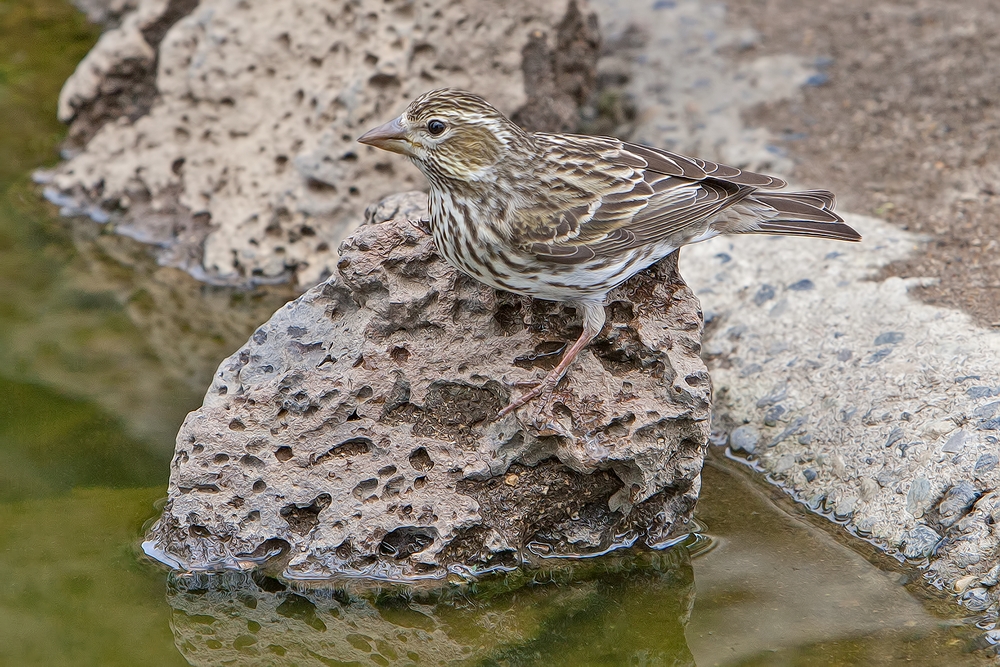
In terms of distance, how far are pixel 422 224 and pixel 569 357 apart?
2.90ft

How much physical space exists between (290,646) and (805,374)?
291 cm

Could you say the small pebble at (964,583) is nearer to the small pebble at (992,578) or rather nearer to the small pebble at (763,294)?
the small pebble at (992,578)

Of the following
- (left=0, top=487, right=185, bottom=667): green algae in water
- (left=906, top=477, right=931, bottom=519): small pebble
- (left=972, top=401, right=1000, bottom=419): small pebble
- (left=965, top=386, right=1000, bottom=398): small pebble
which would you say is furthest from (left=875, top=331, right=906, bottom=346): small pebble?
(left=0, top=487, right=185, bottom=667): green algae in water

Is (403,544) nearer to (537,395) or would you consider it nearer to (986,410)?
(537,395)

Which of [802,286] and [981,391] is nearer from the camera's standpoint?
[981,391]

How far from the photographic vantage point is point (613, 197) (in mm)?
4879

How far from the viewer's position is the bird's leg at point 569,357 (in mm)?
4582

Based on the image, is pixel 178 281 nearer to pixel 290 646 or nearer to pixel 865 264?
pixel 290 646

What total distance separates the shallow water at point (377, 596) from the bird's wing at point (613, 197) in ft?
4.59

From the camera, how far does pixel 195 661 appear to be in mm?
4344

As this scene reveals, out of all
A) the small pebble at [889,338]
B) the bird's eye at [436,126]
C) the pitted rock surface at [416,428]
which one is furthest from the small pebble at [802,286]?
the bird's eye at [436,126]

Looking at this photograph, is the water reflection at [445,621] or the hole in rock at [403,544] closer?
the water reflection at [445,621]

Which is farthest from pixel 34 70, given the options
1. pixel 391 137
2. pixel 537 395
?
pixel 537 395

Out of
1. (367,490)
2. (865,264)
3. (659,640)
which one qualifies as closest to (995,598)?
(659,640)
